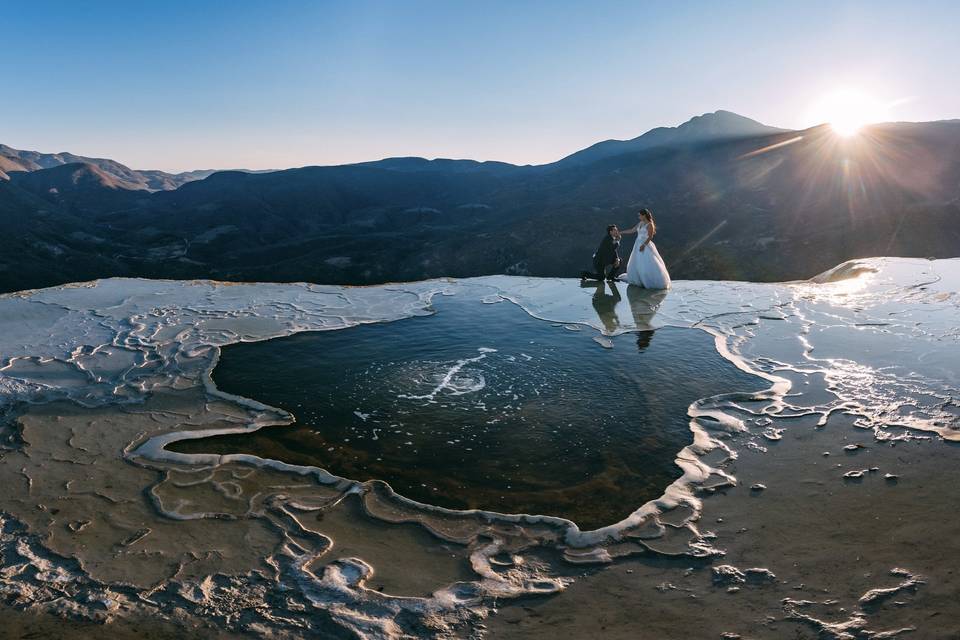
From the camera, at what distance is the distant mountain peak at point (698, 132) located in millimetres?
92137

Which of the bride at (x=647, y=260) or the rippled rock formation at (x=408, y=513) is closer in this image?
the rippled rock formation at (x=408, y=513)

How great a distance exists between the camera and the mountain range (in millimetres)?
36188

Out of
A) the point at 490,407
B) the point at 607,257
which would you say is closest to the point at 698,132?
the point at 607,257

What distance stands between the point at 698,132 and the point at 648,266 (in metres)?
102

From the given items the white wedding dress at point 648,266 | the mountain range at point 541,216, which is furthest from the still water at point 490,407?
the mountain range at point 541,216

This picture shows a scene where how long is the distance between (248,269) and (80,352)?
5671 centimetres

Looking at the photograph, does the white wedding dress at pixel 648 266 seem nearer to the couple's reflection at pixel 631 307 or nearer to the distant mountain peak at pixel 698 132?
the couple's reflection at pixel 631 307

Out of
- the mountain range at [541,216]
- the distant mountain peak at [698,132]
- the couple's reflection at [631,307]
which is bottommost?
the couple's reflection at [631,307]

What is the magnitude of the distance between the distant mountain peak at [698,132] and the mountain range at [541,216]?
647 millimetres

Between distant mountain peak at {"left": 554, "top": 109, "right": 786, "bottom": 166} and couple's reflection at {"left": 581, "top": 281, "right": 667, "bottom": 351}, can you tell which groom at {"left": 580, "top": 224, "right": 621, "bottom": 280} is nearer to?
couple's reflection at {"left": 581, "top": 281, "right": 667, "bottom": 351}

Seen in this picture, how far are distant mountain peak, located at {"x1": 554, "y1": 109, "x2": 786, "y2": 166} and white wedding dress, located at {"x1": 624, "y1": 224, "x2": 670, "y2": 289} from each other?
79804 mm

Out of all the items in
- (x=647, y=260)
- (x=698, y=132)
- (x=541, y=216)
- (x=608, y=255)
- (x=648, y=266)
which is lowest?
(x=648, y=266)

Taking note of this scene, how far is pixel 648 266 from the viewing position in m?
13.6

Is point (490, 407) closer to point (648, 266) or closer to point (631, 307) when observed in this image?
point (631, 307)
